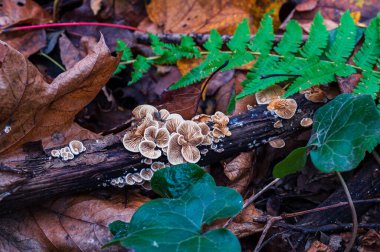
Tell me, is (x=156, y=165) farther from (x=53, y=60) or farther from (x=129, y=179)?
(x=53, y=60)

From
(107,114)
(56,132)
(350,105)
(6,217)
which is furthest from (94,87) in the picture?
(350,105)

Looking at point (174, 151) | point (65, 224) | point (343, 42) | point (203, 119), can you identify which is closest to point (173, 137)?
point (174, 151)

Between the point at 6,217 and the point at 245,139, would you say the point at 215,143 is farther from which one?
the point at 6,217

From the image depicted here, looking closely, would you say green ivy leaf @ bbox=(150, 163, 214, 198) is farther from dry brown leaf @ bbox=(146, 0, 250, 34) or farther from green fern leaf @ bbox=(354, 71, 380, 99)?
dry brown leaf @ bbox=(146, 0, 250, 34)

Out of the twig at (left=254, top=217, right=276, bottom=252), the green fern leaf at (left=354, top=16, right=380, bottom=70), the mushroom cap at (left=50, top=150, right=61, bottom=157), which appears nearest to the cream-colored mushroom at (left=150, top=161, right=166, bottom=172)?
the mushroom cap at (left=50, top=150, right=61, bottom=157)

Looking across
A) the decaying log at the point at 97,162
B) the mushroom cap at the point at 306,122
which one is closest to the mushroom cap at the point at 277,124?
the decaying log at the point at 97,162

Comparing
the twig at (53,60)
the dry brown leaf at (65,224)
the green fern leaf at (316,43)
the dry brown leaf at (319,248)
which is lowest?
the dry brown leaf at (319,248)

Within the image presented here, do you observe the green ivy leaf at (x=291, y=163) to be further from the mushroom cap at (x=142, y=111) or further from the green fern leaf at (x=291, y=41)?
the green fern leaf at (x=291, y=41)
